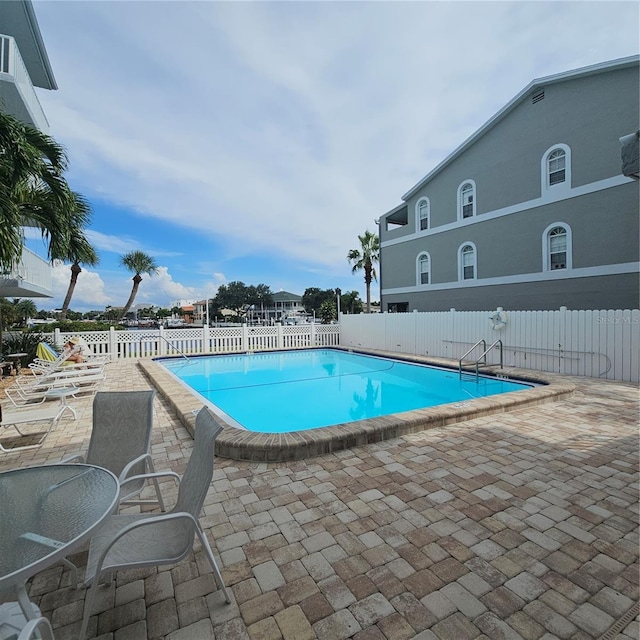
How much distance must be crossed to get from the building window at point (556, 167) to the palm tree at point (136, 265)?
101 feet

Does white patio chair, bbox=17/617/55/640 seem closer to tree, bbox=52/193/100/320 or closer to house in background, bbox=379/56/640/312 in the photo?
tree, bbox=52/193/100/320

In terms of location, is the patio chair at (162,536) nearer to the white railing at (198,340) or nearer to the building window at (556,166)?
the white railing at (198,340)

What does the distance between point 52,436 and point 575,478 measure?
6.71 m

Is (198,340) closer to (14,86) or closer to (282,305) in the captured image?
(14,86)

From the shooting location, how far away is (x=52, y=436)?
16.7 ft

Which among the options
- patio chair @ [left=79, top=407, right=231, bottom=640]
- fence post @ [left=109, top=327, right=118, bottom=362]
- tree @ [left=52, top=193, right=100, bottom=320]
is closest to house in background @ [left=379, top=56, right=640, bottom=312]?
patio chair @ [left=79, top=407, right=231, bottom=640]

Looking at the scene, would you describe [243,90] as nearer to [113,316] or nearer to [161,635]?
[161,635]

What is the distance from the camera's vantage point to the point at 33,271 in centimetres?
1076

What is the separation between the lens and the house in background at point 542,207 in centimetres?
1131

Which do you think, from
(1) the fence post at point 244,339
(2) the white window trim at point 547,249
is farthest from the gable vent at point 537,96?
(1) the fence post at point 244,339

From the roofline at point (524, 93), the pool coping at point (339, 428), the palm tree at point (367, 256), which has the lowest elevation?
the pool coping at point (339, 428)

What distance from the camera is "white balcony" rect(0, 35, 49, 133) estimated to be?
9234 mm

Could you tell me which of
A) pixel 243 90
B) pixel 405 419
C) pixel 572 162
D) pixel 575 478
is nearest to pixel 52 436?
pixel 405 419

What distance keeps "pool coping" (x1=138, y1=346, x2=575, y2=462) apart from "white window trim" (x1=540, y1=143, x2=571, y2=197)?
9.41 meters
